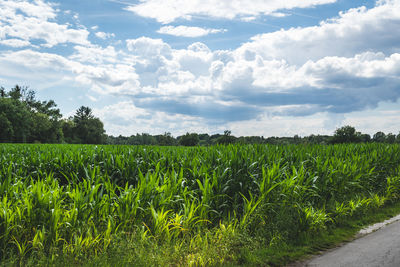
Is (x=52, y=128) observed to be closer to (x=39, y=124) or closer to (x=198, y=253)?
(x=39, y=124)

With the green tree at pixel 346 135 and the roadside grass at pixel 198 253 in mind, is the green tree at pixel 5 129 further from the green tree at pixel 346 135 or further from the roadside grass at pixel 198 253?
the green tree at pixel 346 135

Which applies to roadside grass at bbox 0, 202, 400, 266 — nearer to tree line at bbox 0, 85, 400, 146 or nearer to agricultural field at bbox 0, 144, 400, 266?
agricultural field at bbox 0, 144, 400, 266

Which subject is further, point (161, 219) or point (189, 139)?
point (189, 139)

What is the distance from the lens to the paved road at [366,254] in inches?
199

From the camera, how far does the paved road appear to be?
16.6ft

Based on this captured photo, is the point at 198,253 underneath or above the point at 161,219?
underneath

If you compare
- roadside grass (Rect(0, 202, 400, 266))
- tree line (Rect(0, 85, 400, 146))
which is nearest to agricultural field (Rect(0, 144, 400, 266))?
roadside grass (Rect(0, 202, 400, 266))

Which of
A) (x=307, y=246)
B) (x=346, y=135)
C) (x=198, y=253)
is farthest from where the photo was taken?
(x=346, y=135)

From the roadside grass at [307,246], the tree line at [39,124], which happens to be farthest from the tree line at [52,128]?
the roadside grass at [307,246]

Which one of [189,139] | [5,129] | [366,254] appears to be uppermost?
[5,129]

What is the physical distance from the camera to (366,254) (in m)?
5.48

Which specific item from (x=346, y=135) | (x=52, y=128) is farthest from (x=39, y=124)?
(x=346, y=135)

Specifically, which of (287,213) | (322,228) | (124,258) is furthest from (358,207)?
(124,258)

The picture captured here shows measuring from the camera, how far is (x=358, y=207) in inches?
324
